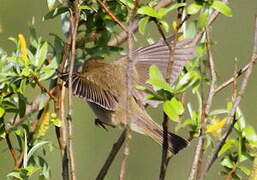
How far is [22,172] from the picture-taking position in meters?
2.44

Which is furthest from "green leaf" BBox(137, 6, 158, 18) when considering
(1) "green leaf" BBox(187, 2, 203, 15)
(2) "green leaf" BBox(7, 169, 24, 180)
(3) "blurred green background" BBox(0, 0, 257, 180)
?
(3) "blurred green background" BBox(0, 0, 257, 180)

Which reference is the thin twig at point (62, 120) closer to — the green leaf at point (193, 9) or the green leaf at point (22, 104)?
the green leaf at point (22, 104)

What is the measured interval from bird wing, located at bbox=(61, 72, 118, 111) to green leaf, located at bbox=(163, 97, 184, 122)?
1.88 feet

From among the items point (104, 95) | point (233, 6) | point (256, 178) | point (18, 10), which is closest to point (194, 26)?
point (256, 178)

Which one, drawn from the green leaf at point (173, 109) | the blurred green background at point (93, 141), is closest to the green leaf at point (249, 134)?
the green leaf at point (173, 109)

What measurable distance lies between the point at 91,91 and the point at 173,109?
2.88ft

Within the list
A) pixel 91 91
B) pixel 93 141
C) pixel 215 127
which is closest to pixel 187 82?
pixel 215 127

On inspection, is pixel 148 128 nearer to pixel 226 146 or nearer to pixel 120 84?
pixel 120 84

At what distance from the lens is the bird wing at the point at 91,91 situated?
109 inches

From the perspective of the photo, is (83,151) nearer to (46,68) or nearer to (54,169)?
(54,169)

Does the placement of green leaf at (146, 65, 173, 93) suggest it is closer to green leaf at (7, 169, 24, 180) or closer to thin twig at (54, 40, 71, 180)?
thin twig at (54, 40, 71, 180)

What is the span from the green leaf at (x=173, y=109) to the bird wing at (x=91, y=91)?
0.57 meters

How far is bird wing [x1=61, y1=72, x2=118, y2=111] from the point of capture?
9.09 feet

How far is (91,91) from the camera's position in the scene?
9.66 feet
